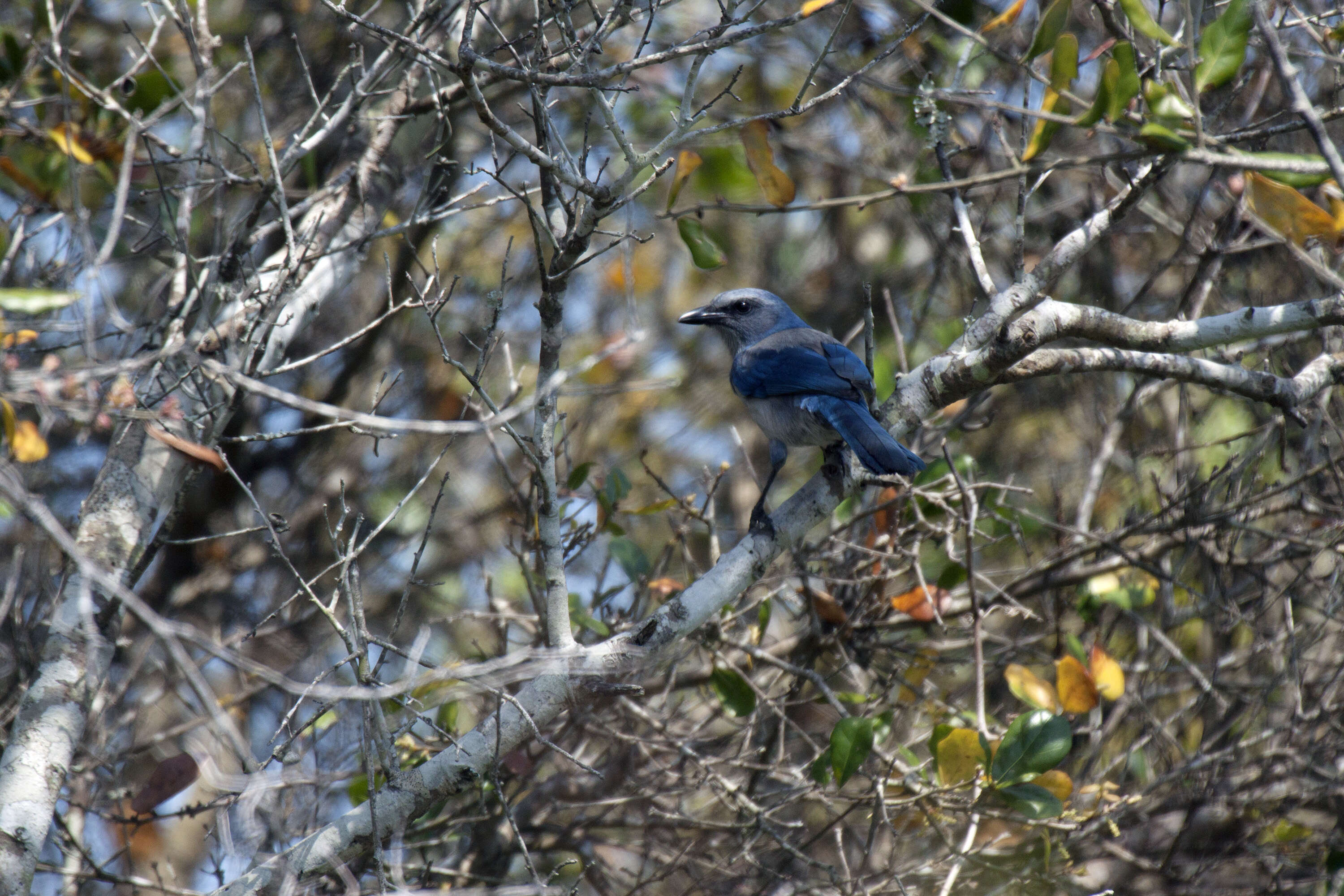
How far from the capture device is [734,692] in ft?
Result: 14.7

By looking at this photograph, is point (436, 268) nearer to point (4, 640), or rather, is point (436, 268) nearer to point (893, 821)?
point (4, 640)

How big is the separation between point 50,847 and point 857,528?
4358 millimetres

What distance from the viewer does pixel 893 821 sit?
195 inches

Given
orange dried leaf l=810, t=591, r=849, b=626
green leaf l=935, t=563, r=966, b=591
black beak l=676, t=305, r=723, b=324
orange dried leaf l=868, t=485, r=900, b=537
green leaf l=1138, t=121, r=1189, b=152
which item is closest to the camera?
green leaf l=1138, t=121, r=1189, b=152

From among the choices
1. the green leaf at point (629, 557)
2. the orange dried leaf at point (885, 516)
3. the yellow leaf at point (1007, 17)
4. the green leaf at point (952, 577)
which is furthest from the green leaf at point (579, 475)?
the yellow leaf at point (1007, 17)

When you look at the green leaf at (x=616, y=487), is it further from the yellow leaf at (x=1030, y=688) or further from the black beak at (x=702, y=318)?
the yellow leaf at (x=1030, y=688)

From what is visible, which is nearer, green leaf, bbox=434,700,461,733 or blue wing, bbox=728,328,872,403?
green leaf, bbox=434,700,461,733

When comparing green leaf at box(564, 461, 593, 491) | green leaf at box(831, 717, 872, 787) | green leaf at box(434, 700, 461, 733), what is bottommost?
green leaf at box(831, 717, 872, 787)

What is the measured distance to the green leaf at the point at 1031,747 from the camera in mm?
3619

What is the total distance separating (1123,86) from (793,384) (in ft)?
7.15

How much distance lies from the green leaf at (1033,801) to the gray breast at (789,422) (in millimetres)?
1633

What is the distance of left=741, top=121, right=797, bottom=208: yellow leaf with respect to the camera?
13.2ft

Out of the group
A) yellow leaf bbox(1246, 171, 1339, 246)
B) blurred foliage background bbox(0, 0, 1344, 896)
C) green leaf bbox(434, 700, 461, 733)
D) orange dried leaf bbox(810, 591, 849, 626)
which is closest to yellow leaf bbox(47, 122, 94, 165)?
blurred foliage background bbox(0, 0, 1344, 896)

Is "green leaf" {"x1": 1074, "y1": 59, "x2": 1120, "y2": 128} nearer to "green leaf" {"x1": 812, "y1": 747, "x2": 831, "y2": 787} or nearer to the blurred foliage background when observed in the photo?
the blurred foliage background
